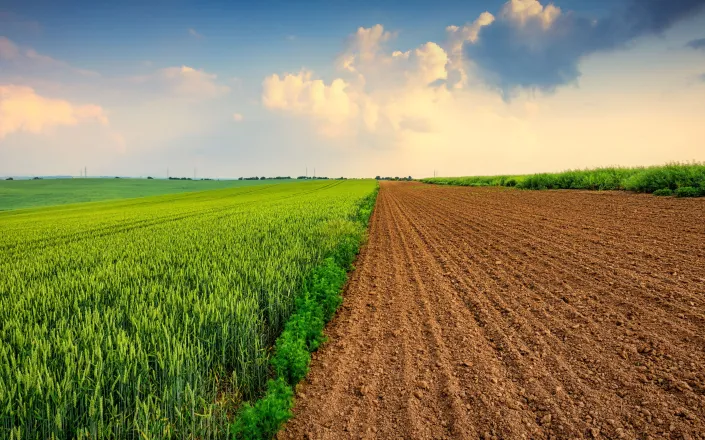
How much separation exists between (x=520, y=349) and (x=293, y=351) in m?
3.27

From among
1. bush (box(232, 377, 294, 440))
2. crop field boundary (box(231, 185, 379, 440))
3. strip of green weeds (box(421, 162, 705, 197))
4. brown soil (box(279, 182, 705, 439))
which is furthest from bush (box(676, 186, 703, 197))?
bush (box(232, 377, 294, 440))

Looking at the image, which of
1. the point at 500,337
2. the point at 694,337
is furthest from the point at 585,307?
the point at 500,337

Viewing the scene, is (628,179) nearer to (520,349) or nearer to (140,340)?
(520,349)

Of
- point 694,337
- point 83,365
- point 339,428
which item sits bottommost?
point 339,428

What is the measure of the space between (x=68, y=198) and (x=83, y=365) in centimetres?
7478

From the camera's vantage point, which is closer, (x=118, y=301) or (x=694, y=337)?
(x=694, y=337)

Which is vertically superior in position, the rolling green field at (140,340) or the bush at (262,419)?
the rolling green field at (140,340)

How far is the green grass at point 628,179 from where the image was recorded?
20.3 metres

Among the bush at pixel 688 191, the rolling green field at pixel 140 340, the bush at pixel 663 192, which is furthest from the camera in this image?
the bush at pixel 663 192

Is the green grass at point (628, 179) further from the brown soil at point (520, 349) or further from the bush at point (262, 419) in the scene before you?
the bush at point (262, 419)

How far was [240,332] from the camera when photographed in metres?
4.93

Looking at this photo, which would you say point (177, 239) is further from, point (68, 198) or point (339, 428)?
point (68, 198)

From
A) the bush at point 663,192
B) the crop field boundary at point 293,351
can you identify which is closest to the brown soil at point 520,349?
the crop field boundary at point 293,351

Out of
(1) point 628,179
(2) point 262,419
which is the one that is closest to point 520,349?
(2) point 262,419
